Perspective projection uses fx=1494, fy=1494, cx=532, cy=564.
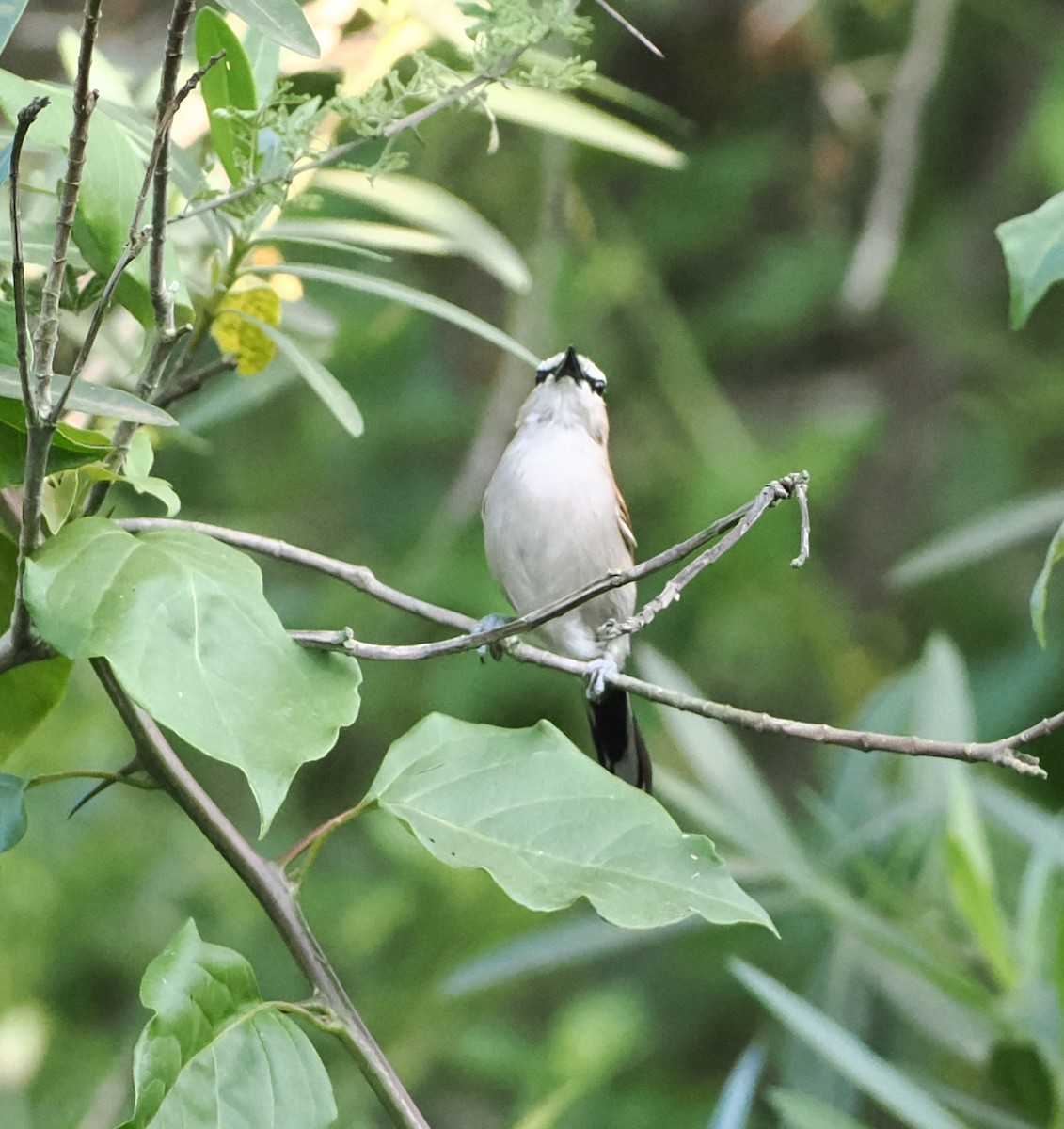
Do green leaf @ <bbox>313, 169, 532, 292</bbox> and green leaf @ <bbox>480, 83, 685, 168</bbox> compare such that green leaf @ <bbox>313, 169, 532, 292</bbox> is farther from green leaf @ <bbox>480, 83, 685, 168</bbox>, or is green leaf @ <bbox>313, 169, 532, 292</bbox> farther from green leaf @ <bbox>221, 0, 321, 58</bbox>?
green leaf @ <bbox>221, 0, 321, 58</bbox>

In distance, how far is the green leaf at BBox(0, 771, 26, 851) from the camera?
985 mm

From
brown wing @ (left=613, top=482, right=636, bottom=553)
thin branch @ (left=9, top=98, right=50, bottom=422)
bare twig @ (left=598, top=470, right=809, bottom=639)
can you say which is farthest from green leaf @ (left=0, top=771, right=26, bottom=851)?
brown wing @ (left=613, top=482, right=636, bottom=553)

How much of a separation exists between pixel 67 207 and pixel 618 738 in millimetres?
1634

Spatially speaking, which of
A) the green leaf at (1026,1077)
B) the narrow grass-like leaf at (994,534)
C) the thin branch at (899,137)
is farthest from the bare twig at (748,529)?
the thin branch at (899,137)

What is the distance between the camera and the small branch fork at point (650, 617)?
896 millimetres

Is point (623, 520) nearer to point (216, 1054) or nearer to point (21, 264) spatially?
point (216, 1054)

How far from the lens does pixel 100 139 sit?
3.25 ft

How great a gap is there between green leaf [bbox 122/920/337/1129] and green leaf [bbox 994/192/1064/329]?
0.68m

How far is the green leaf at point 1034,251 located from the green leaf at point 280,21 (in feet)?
1.57

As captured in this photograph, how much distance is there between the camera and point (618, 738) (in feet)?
7.58

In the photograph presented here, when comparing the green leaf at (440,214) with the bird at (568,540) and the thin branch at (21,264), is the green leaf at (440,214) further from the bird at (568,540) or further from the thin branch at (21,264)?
the thin branch at (21,264)

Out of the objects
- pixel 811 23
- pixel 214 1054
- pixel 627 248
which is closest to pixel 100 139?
pixel 214 1054

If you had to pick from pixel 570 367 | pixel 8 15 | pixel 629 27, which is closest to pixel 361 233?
pixel 629 27

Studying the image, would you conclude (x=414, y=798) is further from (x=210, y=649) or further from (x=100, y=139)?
(x=100, y=139)
